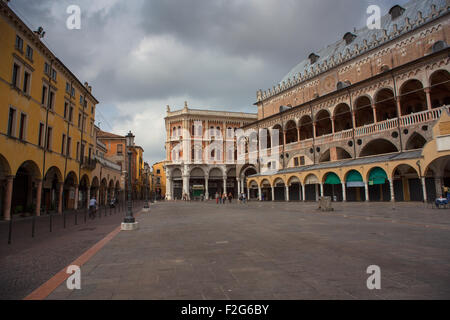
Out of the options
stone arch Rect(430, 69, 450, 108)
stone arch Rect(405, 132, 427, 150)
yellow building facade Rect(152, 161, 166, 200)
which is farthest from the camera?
yellow building facade Rect(152, 161, 166, 200)

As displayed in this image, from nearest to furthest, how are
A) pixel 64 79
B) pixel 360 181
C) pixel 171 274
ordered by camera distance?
pixel 171 274, pixel 64 79, pixel 360 181

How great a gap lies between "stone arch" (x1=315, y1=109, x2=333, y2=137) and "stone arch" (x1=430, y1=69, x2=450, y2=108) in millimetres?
11307

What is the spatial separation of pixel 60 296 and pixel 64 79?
2740 cm

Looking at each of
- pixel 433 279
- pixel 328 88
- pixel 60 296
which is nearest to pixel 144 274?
pixel 60 296

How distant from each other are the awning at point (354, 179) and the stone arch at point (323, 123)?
33.7ft

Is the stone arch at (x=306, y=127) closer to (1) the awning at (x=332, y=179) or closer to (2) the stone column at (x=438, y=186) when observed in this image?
(1) the awning at (x=332, y=179)

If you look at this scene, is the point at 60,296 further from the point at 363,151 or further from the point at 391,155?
the point at 363,151

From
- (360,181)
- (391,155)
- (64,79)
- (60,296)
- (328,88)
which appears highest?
(328,88)

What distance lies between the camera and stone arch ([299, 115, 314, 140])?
130 feet

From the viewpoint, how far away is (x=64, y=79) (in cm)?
2616

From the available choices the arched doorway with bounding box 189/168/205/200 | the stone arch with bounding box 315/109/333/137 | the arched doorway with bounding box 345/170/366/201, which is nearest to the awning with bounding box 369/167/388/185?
the arched doorway with bounding box 345/170/366/201

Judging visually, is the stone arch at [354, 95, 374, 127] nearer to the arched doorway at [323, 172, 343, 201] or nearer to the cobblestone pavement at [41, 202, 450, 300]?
the arched doorway at [323, 172, 343, 201]
